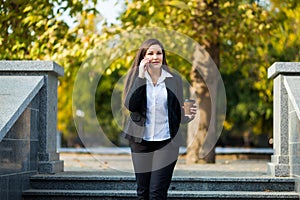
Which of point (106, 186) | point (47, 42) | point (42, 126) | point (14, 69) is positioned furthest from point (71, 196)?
point (47, 42)

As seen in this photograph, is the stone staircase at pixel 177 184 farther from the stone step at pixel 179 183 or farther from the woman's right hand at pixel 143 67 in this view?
the woman's right hand at pixel 143 67

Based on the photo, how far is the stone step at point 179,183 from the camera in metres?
6.96

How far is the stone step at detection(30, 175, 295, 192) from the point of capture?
696 cm

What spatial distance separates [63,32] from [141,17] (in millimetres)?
1549

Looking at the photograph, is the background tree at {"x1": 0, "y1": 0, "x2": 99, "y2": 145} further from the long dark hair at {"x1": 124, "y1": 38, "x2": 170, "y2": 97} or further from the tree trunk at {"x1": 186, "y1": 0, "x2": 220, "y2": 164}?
the long dark hair at {"x1": 124, "y1": 38, "x2": 170, "y2": 97}

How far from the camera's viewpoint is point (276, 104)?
7.67 metres

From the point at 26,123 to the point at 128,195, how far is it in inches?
55.9

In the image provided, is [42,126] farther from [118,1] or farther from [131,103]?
[118,1]

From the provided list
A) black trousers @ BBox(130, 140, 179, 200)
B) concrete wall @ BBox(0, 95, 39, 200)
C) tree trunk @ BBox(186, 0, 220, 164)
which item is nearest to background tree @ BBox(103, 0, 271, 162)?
tree trunk @ BBox(186, 0, 220, 164)

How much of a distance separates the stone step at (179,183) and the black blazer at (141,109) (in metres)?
2.14

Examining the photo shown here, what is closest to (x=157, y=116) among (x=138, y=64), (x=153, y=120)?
(x=153, y=120)

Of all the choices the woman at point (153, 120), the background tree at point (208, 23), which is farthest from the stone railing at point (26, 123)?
the background tree at point (208, 23)

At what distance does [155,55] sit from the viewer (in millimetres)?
4871

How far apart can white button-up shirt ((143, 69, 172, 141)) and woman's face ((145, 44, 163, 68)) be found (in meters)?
0.21
